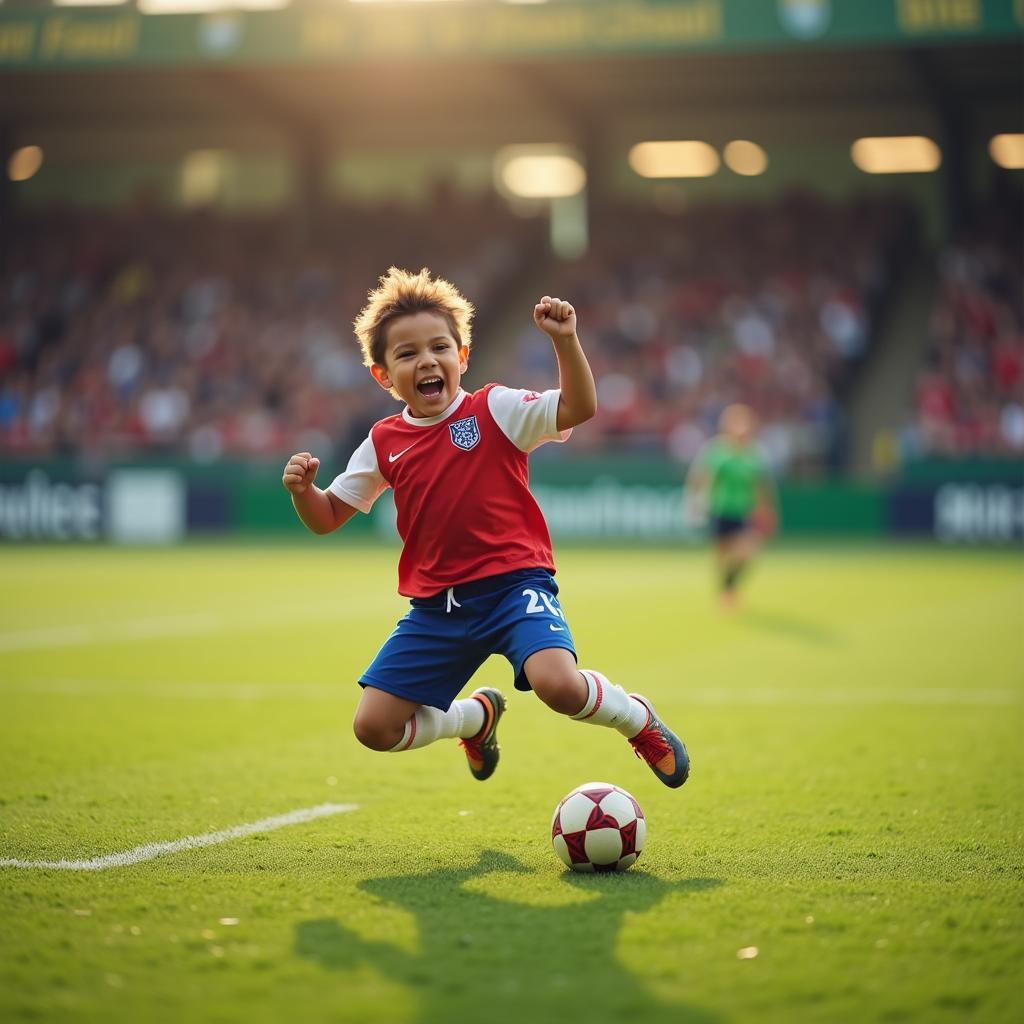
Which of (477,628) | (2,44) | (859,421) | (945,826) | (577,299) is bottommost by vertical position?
(945,826)

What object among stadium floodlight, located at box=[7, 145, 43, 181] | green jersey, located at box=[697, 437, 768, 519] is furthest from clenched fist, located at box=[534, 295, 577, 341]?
stadium floodlight, located at box=[7, 145, 43, 181]

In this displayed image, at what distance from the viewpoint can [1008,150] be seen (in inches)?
1267

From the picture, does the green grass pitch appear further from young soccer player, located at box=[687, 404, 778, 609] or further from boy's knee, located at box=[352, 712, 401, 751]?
young soccer player, located at box=[687, 404, 778, 609]

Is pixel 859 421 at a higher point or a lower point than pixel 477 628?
higher

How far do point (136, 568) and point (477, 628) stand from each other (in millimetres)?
16168

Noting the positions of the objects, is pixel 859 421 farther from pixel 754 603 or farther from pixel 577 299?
pixel 754 603

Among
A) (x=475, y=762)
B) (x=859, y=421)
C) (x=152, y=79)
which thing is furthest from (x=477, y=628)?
(x=152, y=79)

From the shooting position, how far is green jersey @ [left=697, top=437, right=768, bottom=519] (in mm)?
15875

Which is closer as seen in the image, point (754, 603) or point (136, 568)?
point (754, 603)

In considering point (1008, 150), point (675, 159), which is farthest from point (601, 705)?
point (675, 159)

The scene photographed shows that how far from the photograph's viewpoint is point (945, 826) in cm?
563

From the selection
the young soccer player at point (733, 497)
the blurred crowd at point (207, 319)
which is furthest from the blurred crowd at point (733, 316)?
the young soccer player at point (733, 497)

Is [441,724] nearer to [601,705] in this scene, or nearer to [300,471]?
[601,705]

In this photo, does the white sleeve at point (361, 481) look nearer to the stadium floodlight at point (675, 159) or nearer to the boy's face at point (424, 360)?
the boy's face at point (424, 360)
